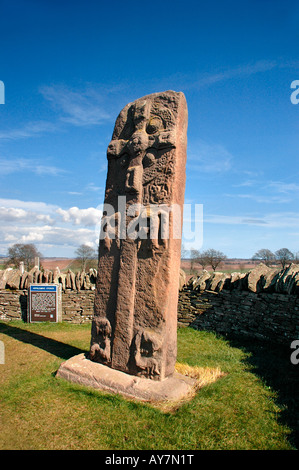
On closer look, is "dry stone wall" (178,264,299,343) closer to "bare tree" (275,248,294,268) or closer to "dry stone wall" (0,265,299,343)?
"dry stone wall" (0,265,299,343)

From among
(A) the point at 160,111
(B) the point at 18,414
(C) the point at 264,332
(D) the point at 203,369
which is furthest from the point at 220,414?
(A) the point at 160,111

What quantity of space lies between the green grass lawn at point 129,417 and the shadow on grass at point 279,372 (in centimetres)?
10

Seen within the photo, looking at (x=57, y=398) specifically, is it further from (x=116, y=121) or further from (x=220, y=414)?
(x=116, y=121)

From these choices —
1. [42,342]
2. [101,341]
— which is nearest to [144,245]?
[101,341]

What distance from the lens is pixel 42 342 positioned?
6637mm

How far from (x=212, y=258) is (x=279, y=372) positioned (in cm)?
3654

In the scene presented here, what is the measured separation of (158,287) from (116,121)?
2.91 meters

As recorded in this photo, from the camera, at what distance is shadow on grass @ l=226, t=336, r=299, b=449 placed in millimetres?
3469

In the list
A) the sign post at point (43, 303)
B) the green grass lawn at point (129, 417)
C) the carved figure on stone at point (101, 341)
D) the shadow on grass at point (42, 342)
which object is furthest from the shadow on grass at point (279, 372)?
the sign post at point (43, 303)

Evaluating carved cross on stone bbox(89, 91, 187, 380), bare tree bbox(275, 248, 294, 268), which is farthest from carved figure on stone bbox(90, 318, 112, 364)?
bare tree bbox(275, 248, 294, 268)

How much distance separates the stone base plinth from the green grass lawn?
0.48 ft

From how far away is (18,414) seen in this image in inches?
140

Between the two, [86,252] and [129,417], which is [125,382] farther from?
[86,252]

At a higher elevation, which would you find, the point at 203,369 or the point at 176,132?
the point at 176,132
